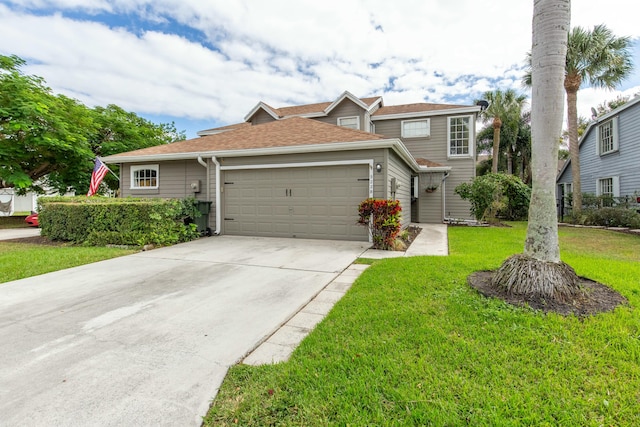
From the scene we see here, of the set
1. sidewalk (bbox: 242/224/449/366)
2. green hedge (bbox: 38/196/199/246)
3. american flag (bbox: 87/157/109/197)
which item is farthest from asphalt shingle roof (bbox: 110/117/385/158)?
sidewalk (bbox: 242/224/449/366)

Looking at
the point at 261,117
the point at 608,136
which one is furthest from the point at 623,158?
the point at 261,117

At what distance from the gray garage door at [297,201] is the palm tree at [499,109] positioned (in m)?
15.6

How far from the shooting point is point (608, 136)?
13.4 meters

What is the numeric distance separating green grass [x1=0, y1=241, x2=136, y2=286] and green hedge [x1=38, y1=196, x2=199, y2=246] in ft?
1.51

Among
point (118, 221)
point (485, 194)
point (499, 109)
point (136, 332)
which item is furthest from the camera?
point (499, 109)

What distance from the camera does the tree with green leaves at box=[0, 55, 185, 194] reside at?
40.5 feet

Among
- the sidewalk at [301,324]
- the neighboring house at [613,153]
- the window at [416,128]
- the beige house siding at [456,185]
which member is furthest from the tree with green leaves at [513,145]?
the sidewalk at [301,324]

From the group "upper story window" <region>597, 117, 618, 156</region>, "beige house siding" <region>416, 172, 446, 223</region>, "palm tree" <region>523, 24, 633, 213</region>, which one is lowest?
"beige house siding" <region>416, 172, 446, 223</region>

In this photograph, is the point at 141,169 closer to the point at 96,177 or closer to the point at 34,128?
the point at 96,177

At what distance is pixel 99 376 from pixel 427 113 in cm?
1486

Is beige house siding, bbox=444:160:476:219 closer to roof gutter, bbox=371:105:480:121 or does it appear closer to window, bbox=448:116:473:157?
window, bbox=448:116:473:157

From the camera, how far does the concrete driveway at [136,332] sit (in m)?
1.86

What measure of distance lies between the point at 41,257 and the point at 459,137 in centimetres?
1526

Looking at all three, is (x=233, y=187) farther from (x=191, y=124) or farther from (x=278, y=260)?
(x=191, y=124)
